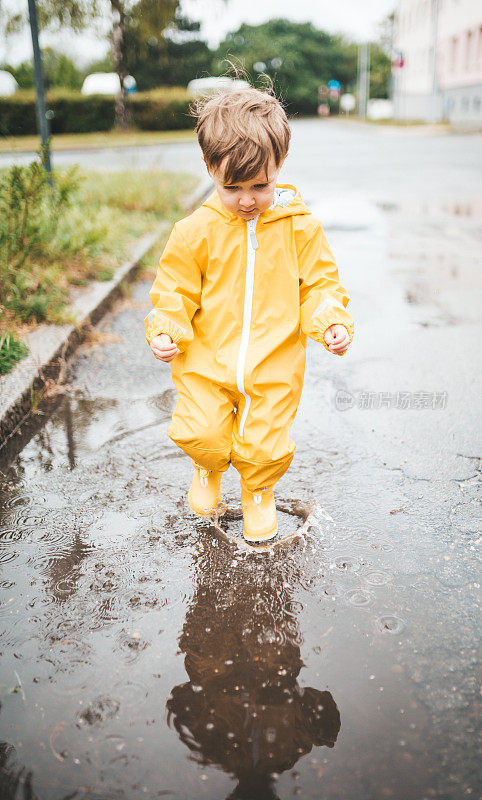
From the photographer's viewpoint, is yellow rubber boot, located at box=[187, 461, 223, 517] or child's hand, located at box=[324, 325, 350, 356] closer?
child's hand, located at box=[324, 325, 350, 356]

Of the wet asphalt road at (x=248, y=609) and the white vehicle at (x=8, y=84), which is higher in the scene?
the white vehicle at (x=8, y=84)

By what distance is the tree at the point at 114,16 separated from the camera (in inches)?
615

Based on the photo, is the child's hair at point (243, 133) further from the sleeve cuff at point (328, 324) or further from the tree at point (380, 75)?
the tree at point (380, 75)

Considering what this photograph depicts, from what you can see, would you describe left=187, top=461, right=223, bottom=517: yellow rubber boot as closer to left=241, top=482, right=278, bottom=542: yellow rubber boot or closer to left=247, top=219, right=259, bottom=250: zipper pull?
left=241, top=482, right=278, bottom=542: yellow rubber boot

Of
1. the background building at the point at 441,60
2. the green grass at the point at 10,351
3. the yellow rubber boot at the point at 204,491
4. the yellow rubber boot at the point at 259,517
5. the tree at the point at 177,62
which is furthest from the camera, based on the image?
the tree at the point at 177,62

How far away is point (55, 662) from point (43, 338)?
2.54m

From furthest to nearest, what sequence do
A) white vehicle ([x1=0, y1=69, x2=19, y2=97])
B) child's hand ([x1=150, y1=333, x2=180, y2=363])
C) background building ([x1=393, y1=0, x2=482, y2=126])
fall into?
background building ([x1=393, y1=0, x2=482, y2=126])
white vehicle ([x1=0, y1=69, x2=19, y2=97])
child's hand ([x1=150, y1=333, x2=180, y2=363])

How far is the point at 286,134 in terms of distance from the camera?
2002 mm

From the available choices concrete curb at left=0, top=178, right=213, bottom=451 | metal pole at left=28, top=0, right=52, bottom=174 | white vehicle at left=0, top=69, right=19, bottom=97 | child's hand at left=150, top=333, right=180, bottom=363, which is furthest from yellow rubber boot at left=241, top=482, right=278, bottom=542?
white vehicle at left=0, top=69, right=19, bottom=97

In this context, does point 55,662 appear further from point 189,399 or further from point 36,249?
point 36,249

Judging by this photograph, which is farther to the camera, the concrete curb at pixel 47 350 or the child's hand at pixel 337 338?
the concrete curb at pixel 47 350

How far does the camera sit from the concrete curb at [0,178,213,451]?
127 inches

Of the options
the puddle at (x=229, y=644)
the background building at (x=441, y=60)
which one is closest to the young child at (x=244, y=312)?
the puddle at (x=229, y=644)

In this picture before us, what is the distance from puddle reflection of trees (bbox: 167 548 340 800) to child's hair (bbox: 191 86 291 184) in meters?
1.24
